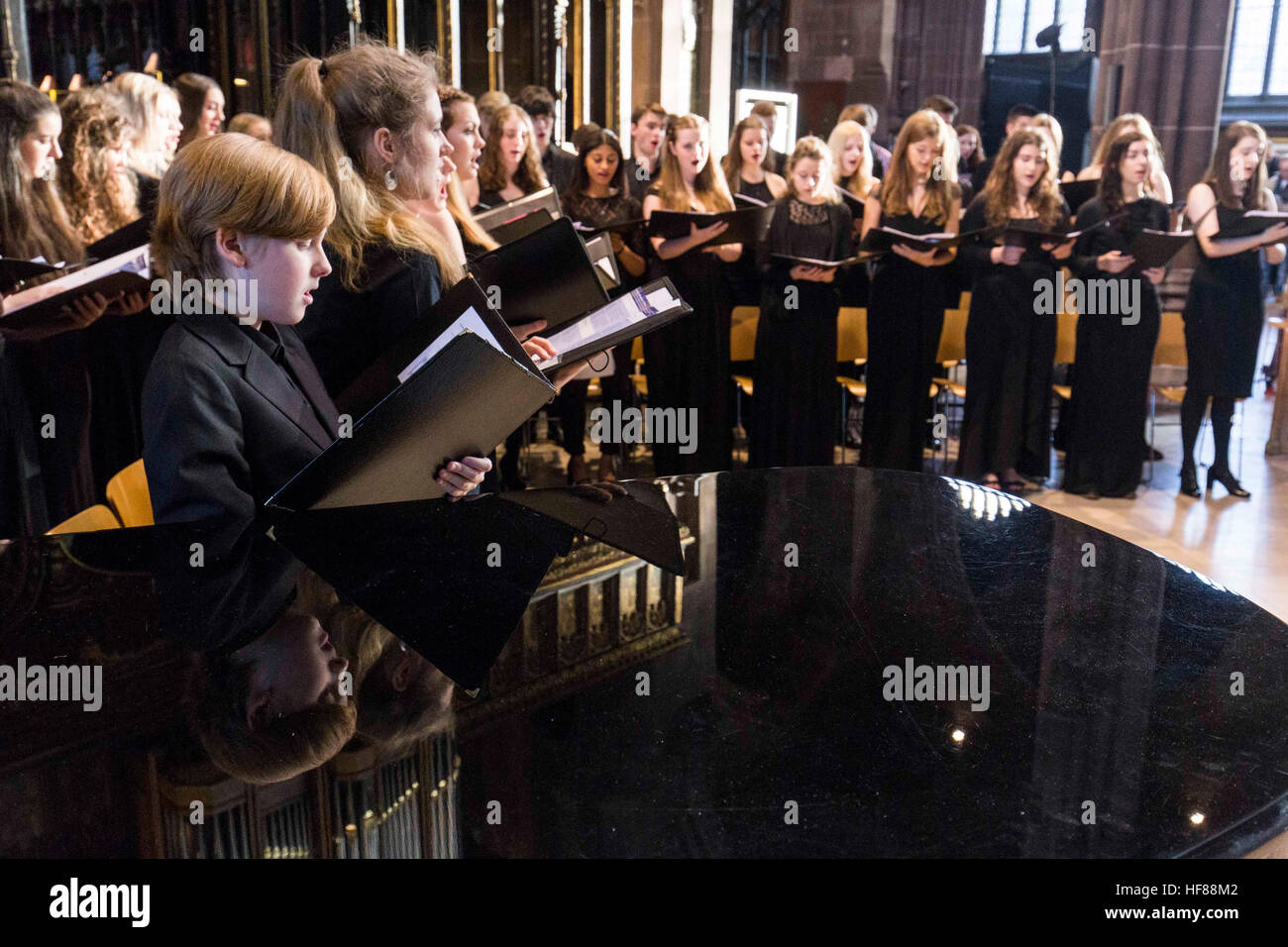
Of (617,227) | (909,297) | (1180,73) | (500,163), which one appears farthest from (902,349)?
(1180,73)

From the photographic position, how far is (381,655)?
112 centimetres

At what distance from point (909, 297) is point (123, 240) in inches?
135

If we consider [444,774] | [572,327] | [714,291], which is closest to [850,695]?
[444,774]

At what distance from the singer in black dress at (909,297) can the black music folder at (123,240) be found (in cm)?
327

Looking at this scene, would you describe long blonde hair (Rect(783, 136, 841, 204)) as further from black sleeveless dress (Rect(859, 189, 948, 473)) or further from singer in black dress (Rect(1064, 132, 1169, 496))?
singer in black dress (Rect(1064, 132, 1169, 496))

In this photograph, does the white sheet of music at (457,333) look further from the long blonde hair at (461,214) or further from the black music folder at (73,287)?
the black music folder at (73,287)

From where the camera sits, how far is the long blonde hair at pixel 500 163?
17.7 ft

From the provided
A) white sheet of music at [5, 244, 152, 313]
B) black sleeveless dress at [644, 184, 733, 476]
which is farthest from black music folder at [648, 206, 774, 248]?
white sheet of music at [5, 244, 152, 313]

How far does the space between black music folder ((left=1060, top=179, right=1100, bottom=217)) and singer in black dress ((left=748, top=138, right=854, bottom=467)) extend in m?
1.87

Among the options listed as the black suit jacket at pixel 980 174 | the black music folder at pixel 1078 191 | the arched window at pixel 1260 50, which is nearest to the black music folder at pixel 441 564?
the black music folder at pixel 1078 191

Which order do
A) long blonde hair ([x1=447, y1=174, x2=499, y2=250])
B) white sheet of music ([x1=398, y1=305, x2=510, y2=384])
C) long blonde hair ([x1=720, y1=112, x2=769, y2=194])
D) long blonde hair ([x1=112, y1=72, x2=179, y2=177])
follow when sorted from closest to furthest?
white sheet of music ([x1=398, y1=305, x2=510, y2=384]) → long blonde hair ([x1=447, y1=174, x2=499, y2=250]) → long blonde hair ([x1=112, y1=72, x2=179, y2=177]) → long blonde hair ([x1=720, y1=112, x2=769, y2=194])

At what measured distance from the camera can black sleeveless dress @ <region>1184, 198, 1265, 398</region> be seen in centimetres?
554

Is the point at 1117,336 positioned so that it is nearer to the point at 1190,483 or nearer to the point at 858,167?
the point at 1190,483
